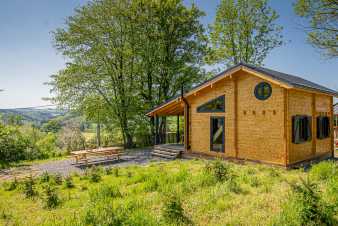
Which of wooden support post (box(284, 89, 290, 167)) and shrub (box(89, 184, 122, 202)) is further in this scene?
wooden support post (box(284, 89, 290, 167))

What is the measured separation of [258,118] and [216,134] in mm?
2725

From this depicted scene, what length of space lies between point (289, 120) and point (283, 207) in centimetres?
613

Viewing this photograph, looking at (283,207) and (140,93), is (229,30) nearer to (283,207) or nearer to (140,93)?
(140,93)

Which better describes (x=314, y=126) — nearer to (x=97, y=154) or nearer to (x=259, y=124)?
(x=259, y=124)

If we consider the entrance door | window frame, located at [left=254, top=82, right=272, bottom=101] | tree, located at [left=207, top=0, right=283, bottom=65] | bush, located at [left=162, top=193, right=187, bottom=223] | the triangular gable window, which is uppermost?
tree, located at [left=207, top=0, right=283, bottom=65]

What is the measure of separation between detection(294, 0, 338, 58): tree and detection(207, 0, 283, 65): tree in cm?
1095

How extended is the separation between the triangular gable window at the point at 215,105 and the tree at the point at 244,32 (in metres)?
12.2

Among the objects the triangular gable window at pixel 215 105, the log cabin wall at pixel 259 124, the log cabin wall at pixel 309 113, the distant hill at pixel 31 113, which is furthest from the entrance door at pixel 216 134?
the distant hill at pixel 31 113

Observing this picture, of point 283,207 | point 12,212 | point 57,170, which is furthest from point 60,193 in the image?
point 283,207

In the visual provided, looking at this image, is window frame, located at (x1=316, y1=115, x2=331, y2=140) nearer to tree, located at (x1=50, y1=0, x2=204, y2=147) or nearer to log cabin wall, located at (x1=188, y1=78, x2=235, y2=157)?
log cabin wall, located at (x1=188, y1=78, x2=235, y2=157)

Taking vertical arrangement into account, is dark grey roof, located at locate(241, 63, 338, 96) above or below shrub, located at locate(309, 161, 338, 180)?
above

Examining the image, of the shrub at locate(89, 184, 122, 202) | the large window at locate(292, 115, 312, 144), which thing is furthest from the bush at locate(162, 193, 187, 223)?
the large window at locate(292, 115, 312, 144)

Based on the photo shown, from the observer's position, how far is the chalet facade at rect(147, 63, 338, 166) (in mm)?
9688

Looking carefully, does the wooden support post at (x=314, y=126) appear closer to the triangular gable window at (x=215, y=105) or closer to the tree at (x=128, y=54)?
the triangular gable window at (x=215, y=105)
